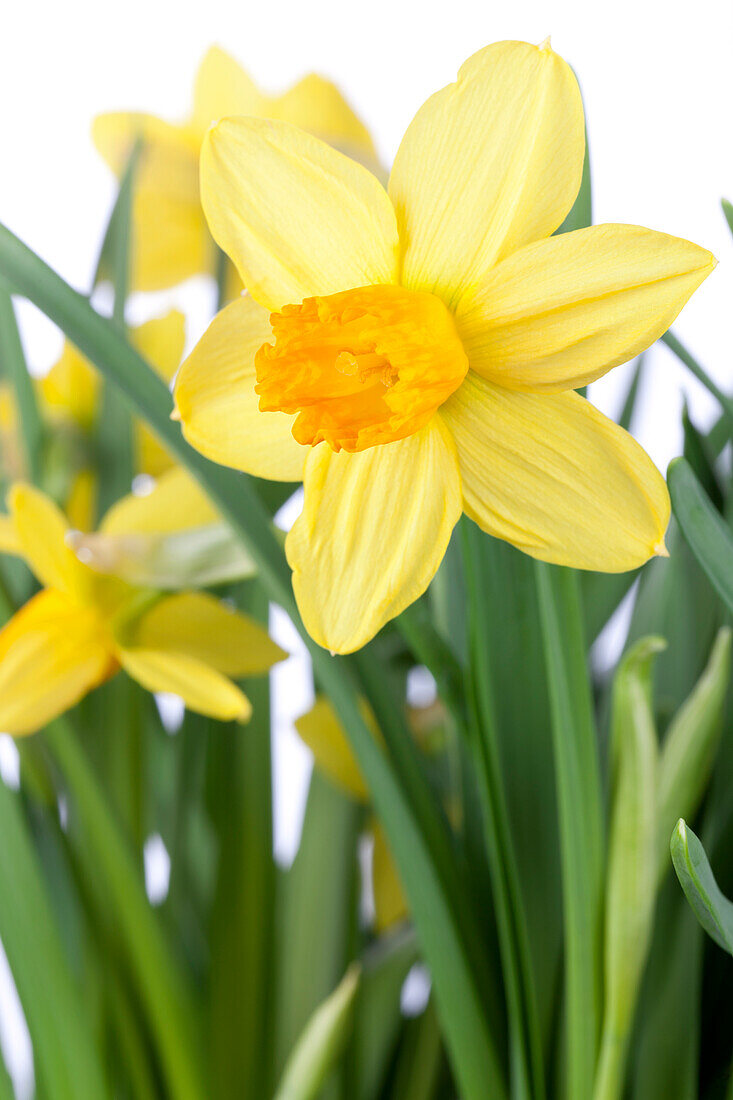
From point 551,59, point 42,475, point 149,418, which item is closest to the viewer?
point 551,59

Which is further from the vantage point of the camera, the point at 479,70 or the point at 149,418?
the point at 149,418

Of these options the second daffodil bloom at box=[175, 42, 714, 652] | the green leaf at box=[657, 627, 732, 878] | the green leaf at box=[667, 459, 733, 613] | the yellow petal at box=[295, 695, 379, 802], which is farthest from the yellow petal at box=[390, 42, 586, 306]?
the yellow petal at box=[295, 695, 379, 802]

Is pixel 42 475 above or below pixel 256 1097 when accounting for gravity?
above

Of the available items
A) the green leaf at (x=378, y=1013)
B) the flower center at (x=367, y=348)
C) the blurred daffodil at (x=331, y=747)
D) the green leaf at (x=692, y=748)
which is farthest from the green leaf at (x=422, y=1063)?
the flower center at (x=367, y=348)

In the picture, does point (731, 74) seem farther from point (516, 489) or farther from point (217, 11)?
point (516, 489)

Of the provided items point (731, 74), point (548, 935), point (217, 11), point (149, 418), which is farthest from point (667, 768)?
point (217, 11)

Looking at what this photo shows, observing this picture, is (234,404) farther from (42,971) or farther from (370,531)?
(42,971)

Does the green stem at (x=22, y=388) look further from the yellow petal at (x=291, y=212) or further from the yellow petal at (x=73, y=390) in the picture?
the yellow petal at (x=291, y=212)
